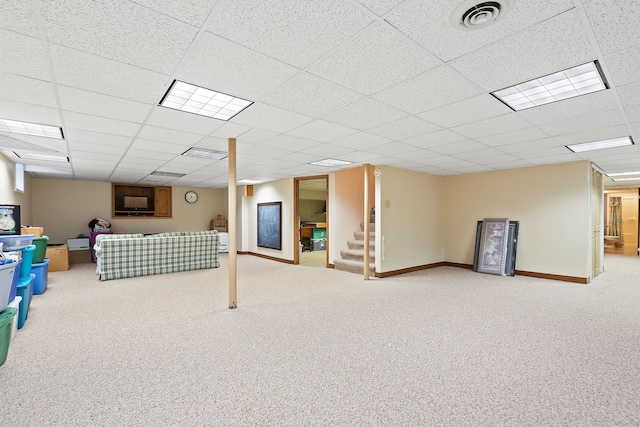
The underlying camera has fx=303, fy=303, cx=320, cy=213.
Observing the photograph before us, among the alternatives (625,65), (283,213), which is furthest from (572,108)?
(283,213)

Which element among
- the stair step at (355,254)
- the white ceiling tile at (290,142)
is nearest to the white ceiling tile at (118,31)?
the white ceiling tile at (290,142)

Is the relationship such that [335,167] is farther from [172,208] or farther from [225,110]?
[172,208]

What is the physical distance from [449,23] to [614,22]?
864mm

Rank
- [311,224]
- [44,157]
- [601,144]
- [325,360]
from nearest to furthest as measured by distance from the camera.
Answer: [325,360]
[601,144]
[44,157]
[311,224]

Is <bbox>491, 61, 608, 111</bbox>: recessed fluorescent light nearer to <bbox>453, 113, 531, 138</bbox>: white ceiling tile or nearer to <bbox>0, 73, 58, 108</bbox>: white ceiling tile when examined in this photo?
<bbox>453, 113, 531, 138</bbox>: white ceiling tile

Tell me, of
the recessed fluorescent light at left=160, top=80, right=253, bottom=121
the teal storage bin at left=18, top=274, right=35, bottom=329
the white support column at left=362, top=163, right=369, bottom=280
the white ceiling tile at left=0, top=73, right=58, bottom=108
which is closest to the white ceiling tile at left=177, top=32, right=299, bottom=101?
the recessed fluorescent light at left=160, top=80, right=253, bottom=121

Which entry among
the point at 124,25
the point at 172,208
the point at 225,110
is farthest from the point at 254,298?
the point at 172,208

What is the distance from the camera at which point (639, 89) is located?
7.98 ft

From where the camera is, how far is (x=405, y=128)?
3549mm

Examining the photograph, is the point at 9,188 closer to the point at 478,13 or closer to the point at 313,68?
the point at 313,68

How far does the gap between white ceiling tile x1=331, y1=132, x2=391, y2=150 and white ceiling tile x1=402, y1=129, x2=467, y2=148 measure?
36 cm

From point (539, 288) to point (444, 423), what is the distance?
4455 mm

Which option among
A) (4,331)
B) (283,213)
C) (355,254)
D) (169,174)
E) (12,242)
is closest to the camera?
(4,331)

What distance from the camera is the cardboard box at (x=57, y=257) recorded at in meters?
6.64
